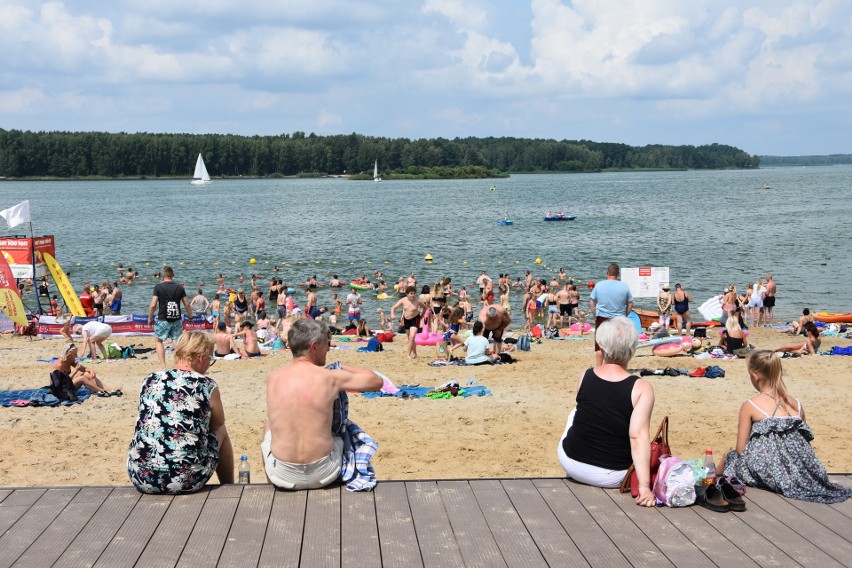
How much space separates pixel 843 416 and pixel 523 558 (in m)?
7.55

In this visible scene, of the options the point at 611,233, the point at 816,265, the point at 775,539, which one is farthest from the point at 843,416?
the point at 611,233

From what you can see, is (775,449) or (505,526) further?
(775,449)

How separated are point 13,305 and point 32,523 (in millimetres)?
15789

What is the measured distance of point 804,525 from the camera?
451cm

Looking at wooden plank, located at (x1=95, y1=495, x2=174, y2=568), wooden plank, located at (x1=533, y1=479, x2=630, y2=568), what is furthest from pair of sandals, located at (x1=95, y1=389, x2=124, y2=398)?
wooden plank, located at (x1=533, y1=479, x2=630, y2=568)

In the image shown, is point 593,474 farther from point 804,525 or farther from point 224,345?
point 224,345

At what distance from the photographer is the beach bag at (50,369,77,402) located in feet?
35.6

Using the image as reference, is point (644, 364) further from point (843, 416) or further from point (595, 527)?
point (595, 527)

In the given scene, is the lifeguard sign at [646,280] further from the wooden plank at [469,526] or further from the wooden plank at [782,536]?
the wooden plank at [469,526]

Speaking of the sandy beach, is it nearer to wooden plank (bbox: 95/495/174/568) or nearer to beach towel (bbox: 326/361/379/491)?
beach towel (bbox: 326/361/379/491)

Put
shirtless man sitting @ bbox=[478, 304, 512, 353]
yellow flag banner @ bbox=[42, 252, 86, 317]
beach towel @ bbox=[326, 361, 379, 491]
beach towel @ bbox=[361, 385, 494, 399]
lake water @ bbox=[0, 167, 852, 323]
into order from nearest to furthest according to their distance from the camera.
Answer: beach towel @ bbox=[326, 361, 379, 491], beach towel @ bbox=[361, 385, 494, 399], shirtless man sitting @ bbox=[478, 304, 512, 353], yellow flag banner @ bbox=[42, 252, 86, 317], lake water @ bbox=[0, 167, 852, 323]

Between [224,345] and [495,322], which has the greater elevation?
[495,322]

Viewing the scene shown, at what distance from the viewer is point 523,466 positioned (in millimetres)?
8414

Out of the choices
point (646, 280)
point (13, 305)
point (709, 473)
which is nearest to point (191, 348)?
point (709, 473)
